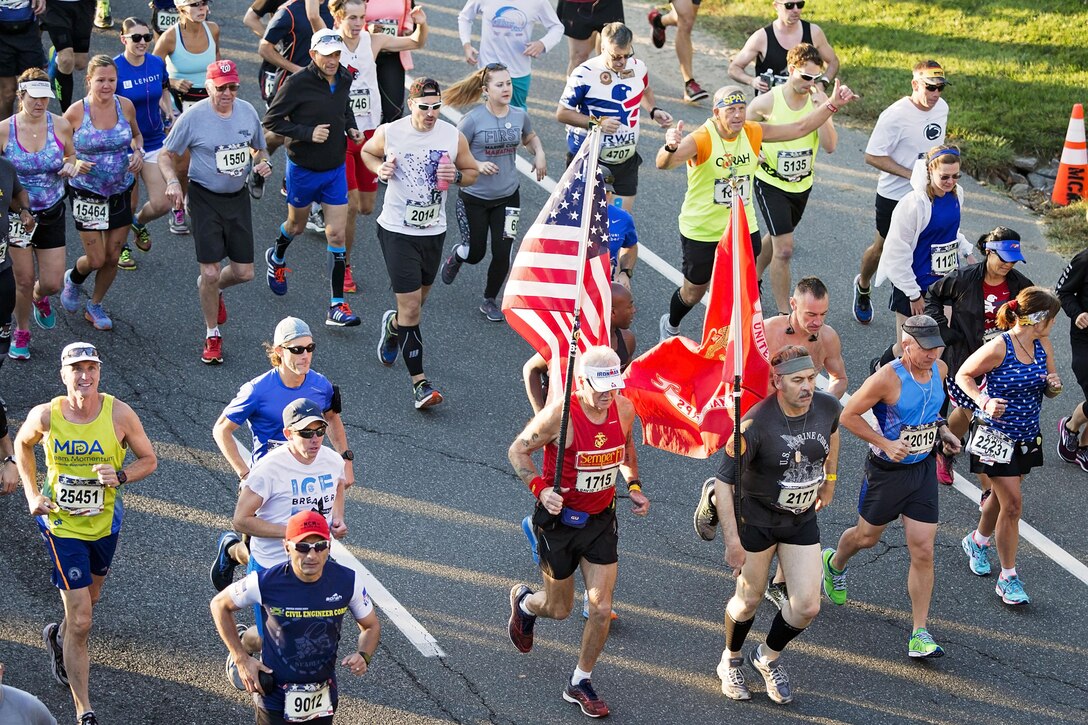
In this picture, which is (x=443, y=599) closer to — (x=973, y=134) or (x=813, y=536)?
(x=813, y=536)

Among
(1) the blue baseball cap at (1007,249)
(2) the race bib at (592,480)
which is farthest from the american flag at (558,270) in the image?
(1) the blue baseball cap at (1007,249)

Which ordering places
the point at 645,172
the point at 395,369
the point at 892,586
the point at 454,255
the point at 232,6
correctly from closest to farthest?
the point at 892,586
the point at 395,369
the point at 454,255
the point at 645,172
the point at 232,6

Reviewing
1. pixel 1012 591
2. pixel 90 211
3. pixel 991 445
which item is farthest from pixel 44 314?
pixel 1012 591

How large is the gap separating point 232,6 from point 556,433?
1160 cm

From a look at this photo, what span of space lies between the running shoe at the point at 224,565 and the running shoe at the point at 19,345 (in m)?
3.33

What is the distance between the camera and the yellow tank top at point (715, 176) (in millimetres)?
11055

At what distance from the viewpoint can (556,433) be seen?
25.5 feet

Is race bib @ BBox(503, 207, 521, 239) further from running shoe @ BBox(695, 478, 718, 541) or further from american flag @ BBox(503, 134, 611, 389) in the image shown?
running shoe @ BBox(695, 478, 718, 541)

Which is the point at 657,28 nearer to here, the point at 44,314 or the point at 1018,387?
the point at 44,314

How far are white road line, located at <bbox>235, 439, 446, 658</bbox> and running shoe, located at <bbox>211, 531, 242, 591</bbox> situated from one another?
1.95ft

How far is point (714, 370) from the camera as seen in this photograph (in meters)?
8.91

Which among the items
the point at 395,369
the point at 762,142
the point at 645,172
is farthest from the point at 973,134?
the point at 395,369

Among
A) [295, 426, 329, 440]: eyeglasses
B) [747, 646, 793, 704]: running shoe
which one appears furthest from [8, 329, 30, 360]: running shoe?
[747, 646, 793, 704]: running shoe

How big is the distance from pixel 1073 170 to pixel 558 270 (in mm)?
8158
